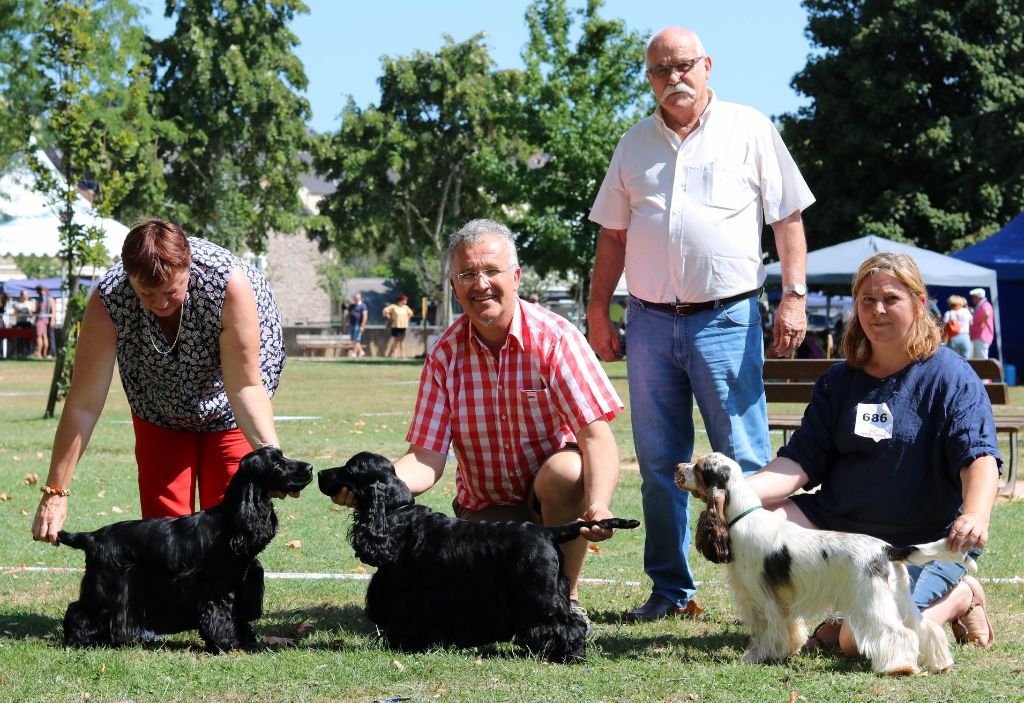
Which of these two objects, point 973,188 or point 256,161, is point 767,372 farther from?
point 256,161

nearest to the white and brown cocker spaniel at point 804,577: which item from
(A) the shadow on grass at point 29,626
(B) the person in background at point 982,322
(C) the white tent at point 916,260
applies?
(A) the shadow on grass at point 29,626

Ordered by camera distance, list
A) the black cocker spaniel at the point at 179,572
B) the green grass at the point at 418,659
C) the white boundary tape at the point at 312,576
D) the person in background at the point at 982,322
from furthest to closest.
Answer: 1. the person in background at the point at 982,322
2. the white boundary tape at the point at 312,576
3. the black cocker spaniel at the point at 179,572
4. the green grass at the point at 418,659

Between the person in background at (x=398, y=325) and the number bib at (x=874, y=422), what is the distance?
3286 centimetres

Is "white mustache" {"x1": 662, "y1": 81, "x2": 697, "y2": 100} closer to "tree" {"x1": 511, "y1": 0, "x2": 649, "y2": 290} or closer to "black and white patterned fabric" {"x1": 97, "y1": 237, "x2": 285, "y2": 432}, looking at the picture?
"black and white patterned fabric" {"x1": 97, "y1": 237, "x2": 285, "y2": 432}

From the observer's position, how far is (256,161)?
41219mm

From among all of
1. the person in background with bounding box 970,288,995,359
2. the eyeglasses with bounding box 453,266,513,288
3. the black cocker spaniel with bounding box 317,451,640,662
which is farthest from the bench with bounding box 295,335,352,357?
the black cocker spaniel with bounding box 317,451,640,662

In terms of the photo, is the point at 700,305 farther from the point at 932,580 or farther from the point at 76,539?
the point at 76,539

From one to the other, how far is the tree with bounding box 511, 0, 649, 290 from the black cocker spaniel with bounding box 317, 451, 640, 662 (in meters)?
29.7

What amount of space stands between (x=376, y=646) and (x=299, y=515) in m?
3.24

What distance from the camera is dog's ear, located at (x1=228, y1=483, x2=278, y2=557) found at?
421cm

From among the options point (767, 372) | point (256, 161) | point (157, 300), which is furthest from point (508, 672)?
point (256, 161)

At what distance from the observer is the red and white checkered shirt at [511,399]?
450 centimetres

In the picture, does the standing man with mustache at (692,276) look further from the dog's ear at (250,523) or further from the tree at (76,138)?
the tree at (76,138)

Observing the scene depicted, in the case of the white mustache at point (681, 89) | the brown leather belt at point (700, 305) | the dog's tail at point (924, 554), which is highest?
the white mustache at point (681, 89)
